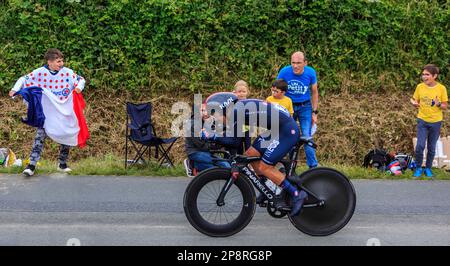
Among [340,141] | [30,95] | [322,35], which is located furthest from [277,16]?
[30,95]

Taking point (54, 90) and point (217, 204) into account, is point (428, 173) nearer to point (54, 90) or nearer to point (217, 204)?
point (217, 204)

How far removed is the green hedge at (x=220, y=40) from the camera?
12.5 m

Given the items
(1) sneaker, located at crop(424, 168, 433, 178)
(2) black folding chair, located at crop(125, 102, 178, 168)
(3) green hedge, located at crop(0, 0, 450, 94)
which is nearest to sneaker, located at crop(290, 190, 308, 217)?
(2) black folding chair, located at crop(125, 102, 178, 168)

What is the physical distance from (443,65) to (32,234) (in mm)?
9008

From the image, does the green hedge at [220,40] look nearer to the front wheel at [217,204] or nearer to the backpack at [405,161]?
the backpack at [405,161]

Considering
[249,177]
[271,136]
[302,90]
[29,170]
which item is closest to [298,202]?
[249,177]

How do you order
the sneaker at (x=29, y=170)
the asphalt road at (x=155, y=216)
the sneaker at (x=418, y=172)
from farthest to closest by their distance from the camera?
the sneaker at (x=418, y=172) < the sneaker at (x=29, y=170) < the asphalt road at (x=155, y=216)

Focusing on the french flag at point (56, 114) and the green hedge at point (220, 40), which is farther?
the green hedge at point (220, 40)

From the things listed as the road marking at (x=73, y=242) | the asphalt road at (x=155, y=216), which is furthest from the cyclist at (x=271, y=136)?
the road marking at (x=73, y=242)

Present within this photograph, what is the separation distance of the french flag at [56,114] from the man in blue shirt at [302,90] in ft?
10.4

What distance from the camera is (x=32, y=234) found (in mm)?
7027

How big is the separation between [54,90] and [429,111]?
231 inches

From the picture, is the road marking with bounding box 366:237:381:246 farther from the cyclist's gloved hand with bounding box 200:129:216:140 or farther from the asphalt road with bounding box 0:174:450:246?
the cyclist's gloved hand with bounding box 200:129:216:140

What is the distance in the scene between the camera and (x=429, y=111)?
10.7 metres
